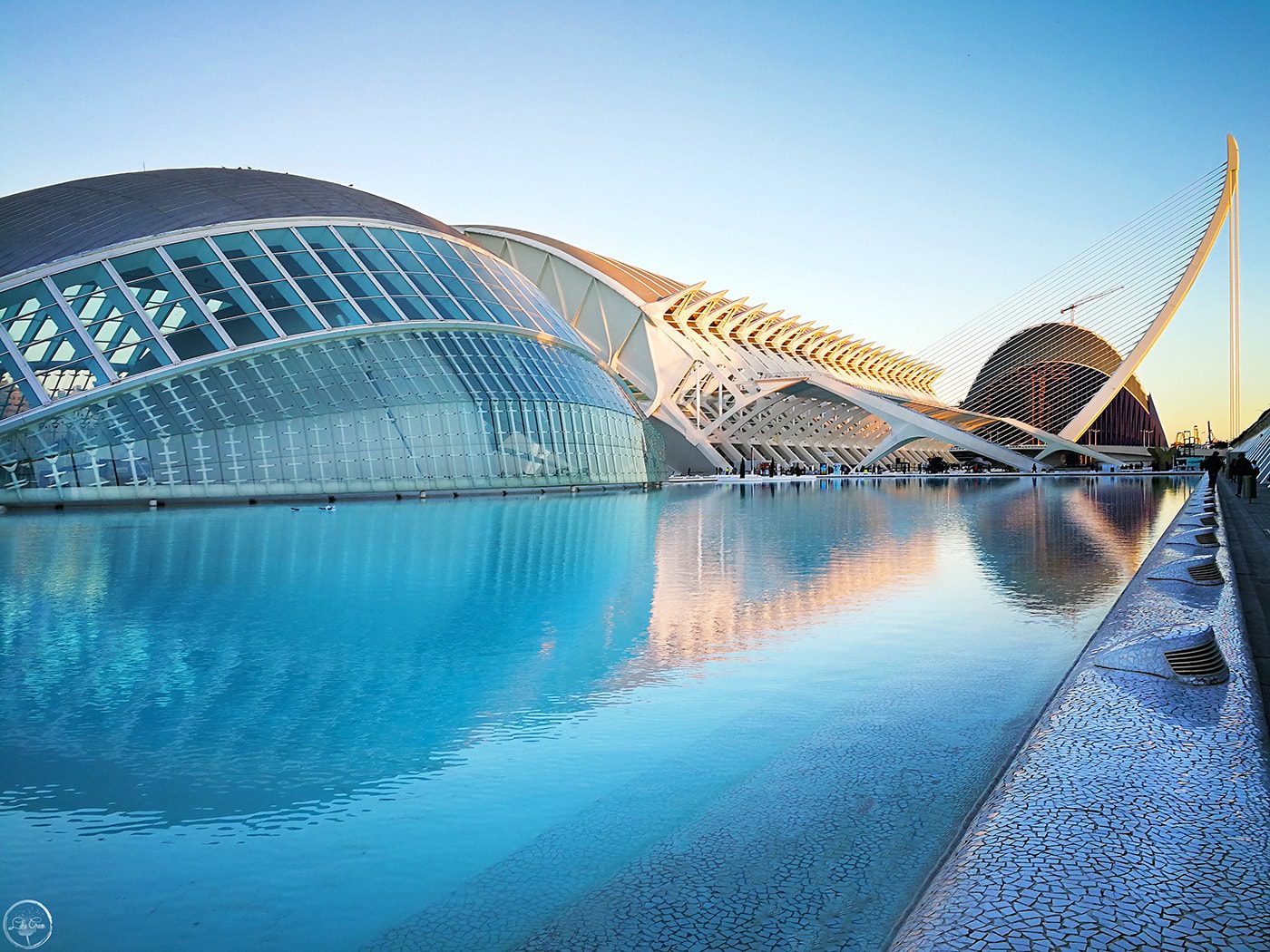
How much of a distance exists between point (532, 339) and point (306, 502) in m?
11.8

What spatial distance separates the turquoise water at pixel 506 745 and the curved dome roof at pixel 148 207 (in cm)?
2007

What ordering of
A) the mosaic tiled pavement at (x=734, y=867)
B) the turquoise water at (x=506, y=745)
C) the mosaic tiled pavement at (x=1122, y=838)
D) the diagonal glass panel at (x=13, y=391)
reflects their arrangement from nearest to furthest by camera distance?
1. the mosaic tiled pavement at (x=1122, y=838)
2. the mosaic tiled pavement at (x=734, y=867)
3. the turquoise water at (x=506, y=745)
4. the diagonal glass panel at (x=13, y=391)

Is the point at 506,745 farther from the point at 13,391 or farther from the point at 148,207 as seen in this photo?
the point at 148,207

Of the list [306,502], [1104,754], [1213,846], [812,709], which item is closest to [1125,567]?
[812,709]

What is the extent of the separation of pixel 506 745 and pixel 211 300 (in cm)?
2677

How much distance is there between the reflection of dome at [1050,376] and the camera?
4281 inches

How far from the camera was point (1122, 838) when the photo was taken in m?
2.69

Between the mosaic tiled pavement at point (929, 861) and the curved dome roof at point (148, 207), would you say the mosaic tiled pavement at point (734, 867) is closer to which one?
the mosaic tiled pavement at point (929, 861)

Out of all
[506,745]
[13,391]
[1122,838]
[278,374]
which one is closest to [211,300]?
[278,374]

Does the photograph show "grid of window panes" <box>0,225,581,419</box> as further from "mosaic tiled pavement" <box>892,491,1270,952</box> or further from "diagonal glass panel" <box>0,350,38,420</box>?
"mosaic tiled pavement" <box>892,491,1270,952</box>

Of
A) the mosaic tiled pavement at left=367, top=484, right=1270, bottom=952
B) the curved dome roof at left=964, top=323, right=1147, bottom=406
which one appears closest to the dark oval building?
the mosaic tiled pavement at left=367, top=484, right=1270, bottom=952

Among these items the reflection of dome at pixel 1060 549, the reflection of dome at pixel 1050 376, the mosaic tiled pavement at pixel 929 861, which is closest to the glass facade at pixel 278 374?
the reflection of dome at pixel 1060 549

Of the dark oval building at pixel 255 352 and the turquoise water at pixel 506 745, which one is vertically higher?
the dark oval building at pixel 255 352

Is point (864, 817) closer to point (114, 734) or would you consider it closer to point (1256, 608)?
point (114, 734)
